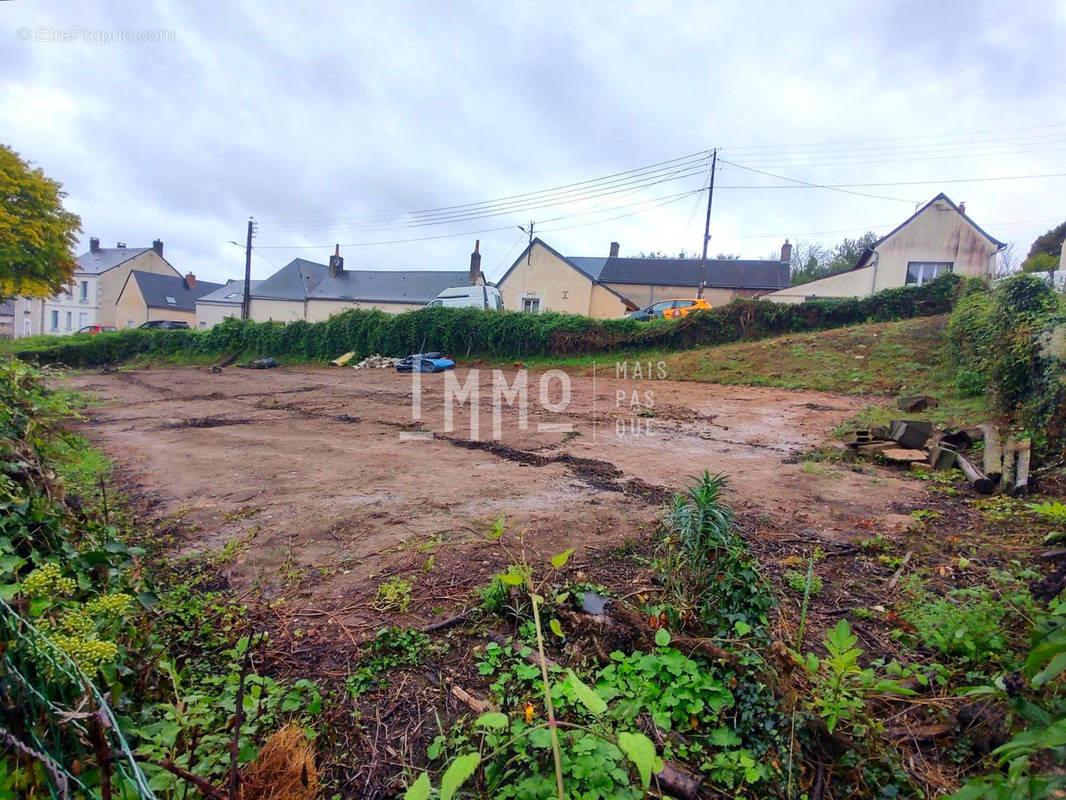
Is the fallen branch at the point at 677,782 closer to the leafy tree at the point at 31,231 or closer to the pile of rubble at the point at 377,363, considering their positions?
the pile of rubble at the point at 377,363

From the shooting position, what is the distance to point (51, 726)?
122 cm

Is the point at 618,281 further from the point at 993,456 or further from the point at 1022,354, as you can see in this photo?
the point at 993,456

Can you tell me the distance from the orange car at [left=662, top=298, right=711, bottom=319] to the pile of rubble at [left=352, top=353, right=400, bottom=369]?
10761mm

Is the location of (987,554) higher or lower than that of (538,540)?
higher

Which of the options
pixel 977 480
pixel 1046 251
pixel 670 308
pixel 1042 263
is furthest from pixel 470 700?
pixel 1046 251

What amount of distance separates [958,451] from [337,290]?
33952 millimetres

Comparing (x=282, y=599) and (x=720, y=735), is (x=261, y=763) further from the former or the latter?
(x=720, y=735)

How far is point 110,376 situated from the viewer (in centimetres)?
1736

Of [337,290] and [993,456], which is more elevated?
[337,290]

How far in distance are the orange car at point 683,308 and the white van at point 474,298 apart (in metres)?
7.42

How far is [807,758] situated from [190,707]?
239 centimetres

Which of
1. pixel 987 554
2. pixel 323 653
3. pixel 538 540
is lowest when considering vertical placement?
pixel 323 653

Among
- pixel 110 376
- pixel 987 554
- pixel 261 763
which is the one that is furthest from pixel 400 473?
pixel 110 376

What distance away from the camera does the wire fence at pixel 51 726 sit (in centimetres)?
107
